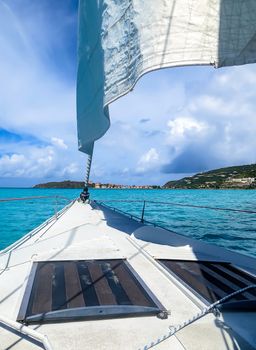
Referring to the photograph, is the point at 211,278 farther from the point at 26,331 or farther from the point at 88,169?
the point at 88,169

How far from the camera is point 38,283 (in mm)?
2904

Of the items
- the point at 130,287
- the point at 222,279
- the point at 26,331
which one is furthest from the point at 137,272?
the point at 26,331

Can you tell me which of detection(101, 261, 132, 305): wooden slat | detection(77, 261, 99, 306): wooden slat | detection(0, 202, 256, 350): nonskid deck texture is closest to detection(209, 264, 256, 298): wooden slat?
detection(0, 202, 256, 350): nonskid deck texture

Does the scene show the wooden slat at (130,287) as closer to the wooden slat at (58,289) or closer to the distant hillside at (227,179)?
the wooden slat at (58,289)

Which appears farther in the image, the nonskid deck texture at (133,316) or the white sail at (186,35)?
the white sail at (186,35)

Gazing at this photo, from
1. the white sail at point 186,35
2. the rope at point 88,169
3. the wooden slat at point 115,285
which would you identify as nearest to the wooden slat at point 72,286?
the wooden slat at point 115,285

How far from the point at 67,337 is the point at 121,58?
267cm

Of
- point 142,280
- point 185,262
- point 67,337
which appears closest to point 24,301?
point 67,337

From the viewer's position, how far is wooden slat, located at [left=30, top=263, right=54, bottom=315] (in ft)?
7.89

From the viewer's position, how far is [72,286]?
2.85m

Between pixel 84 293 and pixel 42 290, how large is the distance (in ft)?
1.26

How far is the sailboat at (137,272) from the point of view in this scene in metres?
2.09

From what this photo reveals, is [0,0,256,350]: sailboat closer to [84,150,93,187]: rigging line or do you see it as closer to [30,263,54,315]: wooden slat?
[30,263,54,315]: wooden slat

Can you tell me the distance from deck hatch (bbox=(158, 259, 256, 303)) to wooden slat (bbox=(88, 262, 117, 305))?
0.78m
